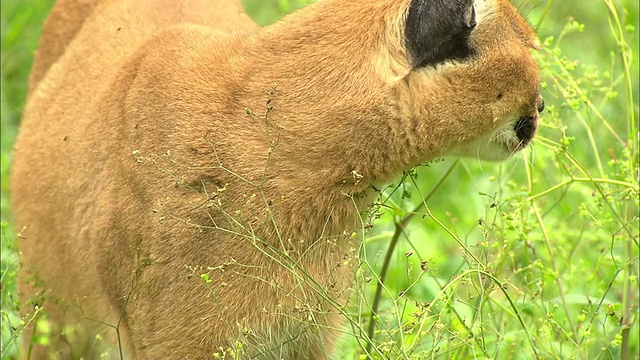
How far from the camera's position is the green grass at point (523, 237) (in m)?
4.26

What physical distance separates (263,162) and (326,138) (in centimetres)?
25

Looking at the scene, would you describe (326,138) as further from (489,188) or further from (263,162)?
Answer: (489,188)

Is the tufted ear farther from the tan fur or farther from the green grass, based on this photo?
the green grass

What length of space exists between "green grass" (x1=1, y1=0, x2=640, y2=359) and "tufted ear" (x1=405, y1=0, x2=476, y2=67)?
50 cm

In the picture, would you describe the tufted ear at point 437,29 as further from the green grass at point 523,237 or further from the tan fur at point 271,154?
the green grass at point 523,237

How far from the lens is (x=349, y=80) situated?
4109mm

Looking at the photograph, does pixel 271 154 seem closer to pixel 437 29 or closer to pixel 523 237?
pixel 437 29

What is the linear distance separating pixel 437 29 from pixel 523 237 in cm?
119

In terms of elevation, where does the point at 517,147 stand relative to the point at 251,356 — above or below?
above

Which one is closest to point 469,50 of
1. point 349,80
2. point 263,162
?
point 349,80

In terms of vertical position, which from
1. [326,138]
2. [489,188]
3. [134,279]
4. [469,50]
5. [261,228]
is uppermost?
[469,50]

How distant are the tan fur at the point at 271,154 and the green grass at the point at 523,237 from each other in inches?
8.7

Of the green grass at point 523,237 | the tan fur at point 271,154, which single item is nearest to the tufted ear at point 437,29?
the tan fur at point 271,154

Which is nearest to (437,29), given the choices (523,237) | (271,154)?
(271,154)
